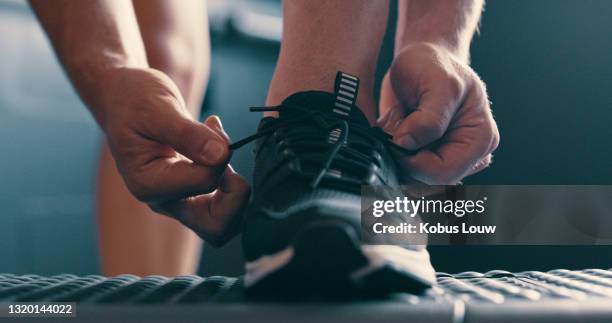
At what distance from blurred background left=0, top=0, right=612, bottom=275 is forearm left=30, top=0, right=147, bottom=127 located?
711 mm

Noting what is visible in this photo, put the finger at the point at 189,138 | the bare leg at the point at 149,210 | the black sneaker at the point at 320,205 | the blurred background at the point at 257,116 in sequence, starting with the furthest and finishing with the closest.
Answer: the blurred background at the point at 257,116, the bare leg at the point at 149,210, the finger at the point at 189,138, the black sneaker at the point at 320,205

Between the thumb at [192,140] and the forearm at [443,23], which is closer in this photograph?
the thumb at [192,140]

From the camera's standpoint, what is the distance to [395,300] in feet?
1.33

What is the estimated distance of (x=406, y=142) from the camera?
583 mm

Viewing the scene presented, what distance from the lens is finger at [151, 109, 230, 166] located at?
1.64ft

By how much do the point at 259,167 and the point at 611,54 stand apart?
108 cm

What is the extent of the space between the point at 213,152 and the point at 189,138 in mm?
22

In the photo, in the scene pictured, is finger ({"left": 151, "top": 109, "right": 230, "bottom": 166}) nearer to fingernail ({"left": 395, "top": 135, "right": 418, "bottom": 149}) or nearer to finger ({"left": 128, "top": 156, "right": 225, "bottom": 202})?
finger ({"left": 128, "top": 156, "right": 225, "bottom": 202})

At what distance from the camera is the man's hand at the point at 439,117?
1.90ft

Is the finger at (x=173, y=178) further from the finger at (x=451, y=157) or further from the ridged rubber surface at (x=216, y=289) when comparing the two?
the finger at (x=451, y=157)

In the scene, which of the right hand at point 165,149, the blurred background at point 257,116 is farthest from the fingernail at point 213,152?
the blurred background at point 257,116

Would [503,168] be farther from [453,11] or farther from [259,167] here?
[259,167]

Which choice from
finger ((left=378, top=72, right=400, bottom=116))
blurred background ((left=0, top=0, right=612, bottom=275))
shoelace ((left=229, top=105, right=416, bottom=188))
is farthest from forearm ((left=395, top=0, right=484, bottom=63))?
blurred background ((left=0, top=0, right=612, bottom=275))

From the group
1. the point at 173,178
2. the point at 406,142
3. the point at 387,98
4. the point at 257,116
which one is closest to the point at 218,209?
the point at 173,178
